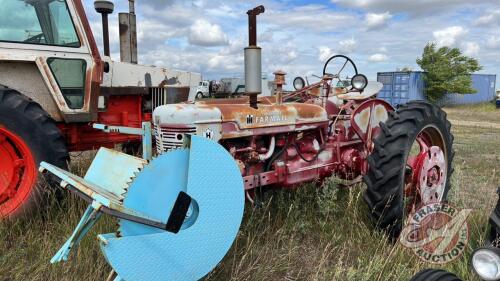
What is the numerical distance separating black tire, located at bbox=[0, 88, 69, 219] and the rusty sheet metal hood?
1.11m

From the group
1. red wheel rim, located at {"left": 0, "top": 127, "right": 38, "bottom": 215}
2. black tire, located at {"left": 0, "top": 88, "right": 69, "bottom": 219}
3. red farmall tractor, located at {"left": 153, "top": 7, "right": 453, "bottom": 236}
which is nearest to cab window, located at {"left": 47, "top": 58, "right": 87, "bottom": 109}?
black tire, located at {"left": 0, "top": 88, "right": 69, "bottom": 219}

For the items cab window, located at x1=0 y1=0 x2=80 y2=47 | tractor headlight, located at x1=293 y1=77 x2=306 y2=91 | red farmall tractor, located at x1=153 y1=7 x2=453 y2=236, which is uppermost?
cab window, located at x1=0 y1=0 x2=80 y2=47

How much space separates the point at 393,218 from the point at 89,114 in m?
3.15

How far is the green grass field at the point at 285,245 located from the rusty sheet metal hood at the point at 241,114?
0.63 meters

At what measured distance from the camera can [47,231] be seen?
3367 millimetres

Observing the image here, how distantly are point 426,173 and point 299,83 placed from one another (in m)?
1.62

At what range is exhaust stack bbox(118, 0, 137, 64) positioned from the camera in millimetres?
5746

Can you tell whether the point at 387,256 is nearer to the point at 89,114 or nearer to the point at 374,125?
the point at 374,125

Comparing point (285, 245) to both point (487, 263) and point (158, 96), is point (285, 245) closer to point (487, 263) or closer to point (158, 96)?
point (487, 263)

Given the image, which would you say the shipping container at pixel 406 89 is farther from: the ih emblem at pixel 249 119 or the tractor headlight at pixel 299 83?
the ih emblem at pixel 249 119

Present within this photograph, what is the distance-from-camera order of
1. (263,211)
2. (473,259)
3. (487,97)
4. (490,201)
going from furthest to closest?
(487,97), (490,201), (263,211), (473,259)

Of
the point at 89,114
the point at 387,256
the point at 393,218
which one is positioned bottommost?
the point at 387,256

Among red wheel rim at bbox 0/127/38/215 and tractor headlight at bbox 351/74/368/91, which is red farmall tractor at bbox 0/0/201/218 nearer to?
red wheel rim at bbox 0/127/38/215

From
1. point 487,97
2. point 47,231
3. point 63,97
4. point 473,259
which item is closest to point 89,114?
point 63,97
